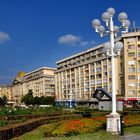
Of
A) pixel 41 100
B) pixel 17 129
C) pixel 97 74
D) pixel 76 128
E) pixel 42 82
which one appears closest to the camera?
pixel 17 129

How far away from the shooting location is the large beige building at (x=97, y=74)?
92438mm

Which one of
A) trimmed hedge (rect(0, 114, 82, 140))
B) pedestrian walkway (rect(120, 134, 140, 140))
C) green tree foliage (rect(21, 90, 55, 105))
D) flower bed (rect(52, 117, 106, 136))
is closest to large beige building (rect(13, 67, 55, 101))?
green tree foliage (rect(21, 90, 55, 105))

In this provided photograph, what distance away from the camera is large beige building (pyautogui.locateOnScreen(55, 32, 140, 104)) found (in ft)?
303

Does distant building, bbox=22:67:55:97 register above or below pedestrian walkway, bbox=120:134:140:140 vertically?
above

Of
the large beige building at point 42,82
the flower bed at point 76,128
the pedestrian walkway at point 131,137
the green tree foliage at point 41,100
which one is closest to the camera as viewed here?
the pedestrian walkway at point 131,137

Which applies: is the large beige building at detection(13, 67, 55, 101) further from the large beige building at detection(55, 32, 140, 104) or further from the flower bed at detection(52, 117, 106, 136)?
the flower bed at detection(52, 117, 106, 136)

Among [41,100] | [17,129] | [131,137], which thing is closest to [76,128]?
[131,137]

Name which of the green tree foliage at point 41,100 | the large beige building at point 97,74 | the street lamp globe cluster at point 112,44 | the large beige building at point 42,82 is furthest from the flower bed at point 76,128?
the large beige building at point 42,82

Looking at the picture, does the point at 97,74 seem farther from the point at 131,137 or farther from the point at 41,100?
the point at 131,137

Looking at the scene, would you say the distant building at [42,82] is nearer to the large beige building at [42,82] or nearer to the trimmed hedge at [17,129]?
→ the large beige building at [42,82]

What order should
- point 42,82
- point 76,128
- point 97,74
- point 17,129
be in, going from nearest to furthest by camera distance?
point 17,129
point 76,128
point 97,74
point 42,82

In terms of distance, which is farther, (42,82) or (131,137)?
(42,82)

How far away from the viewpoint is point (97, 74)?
4257 inches

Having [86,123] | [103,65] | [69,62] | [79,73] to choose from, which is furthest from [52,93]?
[86,123]
